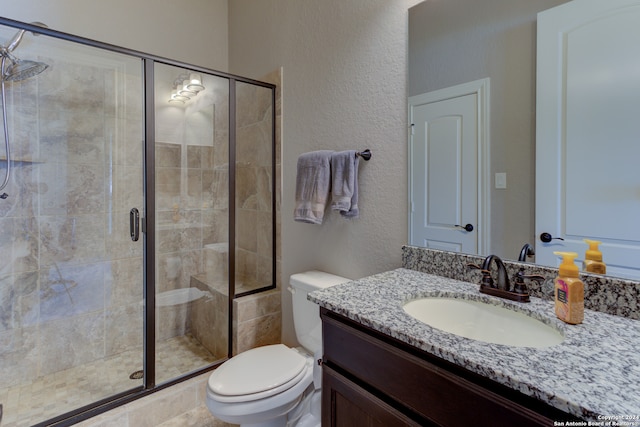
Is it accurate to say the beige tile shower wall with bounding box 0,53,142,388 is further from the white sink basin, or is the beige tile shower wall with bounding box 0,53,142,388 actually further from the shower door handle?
the white sink basin

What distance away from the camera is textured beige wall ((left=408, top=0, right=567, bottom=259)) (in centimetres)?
98

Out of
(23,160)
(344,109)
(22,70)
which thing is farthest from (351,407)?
(22,70)

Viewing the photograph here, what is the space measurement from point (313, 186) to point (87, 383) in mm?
1712

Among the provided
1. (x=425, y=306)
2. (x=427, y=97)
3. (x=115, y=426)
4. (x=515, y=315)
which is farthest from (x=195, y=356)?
(x=427, y=97)

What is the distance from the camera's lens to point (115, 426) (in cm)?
146

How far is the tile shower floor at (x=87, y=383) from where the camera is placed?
153 centimetres

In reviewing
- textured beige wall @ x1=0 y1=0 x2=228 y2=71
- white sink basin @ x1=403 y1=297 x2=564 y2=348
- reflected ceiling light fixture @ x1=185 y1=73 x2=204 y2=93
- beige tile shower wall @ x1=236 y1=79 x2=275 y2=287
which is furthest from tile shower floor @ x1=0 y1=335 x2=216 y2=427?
textured beige wall @ x1=0 y1=0 x2=228 y2=71

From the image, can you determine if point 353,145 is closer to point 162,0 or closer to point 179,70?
point 179,70

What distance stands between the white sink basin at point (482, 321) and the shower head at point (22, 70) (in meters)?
2.28

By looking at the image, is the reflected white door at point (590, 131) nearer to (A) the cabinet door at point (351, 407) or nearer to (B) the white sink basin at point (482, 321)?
(B) the white sink basin at point (482, 321)

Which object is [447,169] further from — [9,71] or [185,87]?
[9,71]

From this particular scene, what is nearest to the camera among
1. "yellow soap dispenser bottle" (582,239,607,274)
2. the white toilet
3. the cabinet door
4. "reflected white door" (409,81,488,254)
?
the cabinet door

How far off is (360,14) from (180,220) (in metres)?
1.68

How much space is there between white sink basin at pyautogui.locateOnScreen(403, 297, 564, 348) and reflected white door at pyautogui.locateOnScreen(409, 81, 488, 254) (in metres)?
0.25
